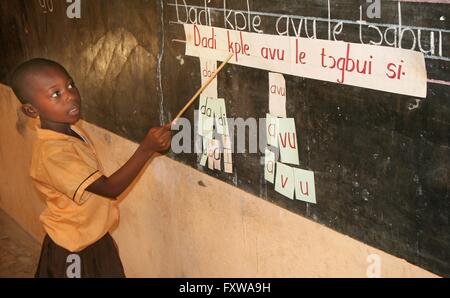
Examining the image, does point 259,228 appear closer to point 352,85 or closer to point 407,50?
point 352,85

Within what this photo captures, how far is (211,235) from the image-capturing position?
3.71 m

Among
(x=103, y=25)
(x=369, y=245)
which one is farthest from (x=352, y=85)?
(x=103, y=25)

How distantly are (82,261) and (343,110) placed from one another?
1.72 metres

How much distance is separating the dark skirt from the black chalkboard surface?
65 centimetres

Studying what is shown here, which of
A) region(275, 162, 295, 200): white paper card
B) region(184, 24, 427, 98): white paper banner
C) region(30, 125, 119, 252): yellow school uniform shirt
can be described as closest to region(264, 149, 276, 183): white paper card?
region(275, 162, 295, 200): white paper card

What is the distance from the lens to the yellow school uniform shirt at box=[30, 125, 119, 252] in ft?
10.5

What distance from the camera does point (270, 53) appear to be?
9.37 feet

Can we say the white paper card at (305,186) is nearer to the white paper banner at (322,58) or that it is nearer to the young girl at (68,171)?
the white paper banner at (322,58)

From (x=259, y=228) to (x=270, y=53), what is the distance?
908mm

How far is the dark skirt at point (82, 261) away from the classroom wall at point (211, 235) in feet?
1.60

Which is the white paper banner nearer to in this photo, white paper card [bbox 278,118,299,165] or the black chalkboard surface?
the black chalkboard surface

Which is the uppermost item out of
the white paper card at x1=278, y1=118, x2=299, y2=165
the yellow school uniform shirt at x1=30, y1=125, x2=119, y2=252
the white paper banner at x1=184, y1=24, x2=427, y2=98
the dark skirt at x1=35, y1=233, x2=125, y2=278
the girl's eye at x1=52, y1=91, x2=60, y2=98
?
the white paper banner at x1=184, y1=24, x2=427, y2=98

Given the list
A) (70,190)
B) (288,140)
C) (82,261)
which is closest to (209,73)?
(288,140)

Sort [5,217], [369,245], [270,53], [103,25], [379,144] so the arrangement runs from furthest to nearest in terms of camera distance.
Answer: [5,217] → [103,25] → [270,53] → [369,245] → [379,144]
